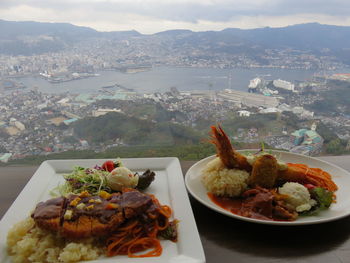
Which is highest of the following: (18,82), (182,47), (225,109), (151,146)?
(182,47)

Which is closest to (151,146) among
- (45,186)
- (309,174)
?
(45,186)

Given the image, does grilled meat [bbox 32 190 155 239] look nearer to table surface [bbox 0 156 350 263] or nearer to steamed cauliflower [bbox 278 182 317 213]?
table surface [bbox 0 156 350 263]

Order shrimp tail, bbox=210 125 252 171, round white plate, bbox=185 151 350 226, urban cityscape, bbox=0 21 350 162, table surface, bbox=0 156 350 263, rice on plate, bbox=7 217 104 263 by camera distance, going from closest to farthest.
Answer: rice on plate, bbox=7 217 104 263, table surface, bbox=0 156 350 263, round white plate, bbox=185 151 350 226, shrimp tail, bbox=210 125 252 171, urban cityscape, bbox=0 21 350 162

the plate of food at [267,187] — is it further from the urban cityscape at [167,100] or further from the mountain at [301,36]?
the mountain at [301,36]

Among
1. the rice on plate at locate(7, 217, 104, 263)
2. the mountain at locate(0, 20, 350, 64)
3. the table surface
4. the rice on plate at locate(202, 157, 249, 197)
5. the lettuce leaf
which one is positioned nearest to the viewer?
the rice on plate at locate(7, 217, 104, 263)

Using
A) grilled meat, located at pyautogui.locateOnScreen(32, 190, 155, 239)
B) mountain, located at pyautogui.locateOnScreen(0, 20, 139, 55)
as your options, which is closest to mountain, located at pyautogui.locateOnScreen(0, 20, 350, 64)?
mountain, located at pyautogui.locateOnScreen(0, 20, 139, 55)

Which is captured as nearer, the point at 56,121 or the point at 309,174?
the point at 309,174

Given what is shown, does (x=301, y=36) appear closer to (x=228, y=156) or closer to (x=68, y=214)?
(x=228, y=156)

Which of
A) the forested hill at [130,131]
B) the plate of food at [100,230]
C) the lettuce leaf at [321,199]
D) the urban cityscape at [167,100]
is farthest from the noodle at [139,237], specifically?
the forested hill at [130,131]

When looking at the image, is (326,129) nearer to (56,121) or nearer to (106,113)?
(106,113)
